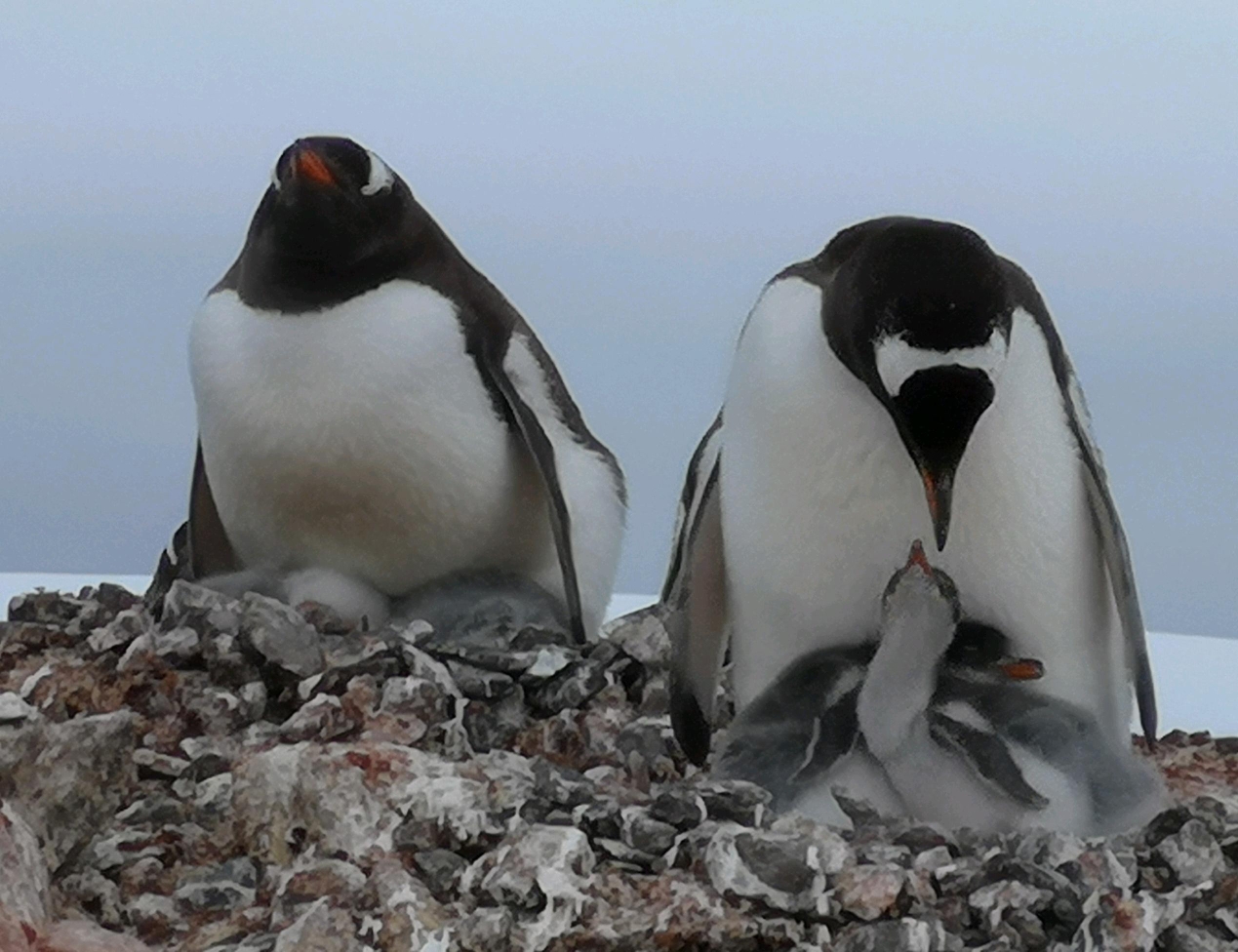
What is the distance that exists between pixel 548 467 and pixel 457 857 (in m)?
1.42

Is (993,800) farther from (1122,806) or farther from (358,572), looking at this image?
(358,572)

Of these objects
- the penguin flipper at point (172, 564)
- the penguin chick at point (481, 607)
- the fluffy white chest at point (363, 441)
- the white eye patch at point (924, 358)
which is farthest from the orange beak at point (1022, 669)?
the penguin flipper at point (172, 564)

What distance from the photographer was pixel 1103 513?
2.53 m

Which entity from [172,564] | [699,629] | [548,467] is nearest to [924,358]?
[699,629]

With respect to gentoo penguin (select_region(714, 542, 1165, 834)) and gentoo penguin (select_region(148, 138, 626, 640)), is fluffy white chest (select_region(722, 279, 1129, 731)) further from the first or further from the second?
gentoo penguin (select_region(148, 138, 626, 640))

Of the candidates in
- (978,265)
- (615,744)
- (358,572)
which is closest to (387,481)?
(358,572)

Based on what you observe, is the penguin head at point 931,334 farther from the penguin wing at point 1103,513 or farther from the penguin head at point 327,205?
the penguin head at point 327,205

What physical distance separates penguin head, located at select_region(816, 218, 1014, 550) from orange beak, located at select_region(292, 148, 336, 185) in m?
1.26

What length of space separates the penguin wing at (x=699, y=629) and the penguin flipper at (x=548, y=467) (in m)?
0.59

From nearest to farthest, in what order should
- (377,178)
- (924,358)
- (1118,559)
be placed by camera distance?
(924,358), (1118,559), (377,178)

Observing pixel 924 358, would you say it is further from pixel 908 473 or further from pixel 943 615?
pixel 943 615

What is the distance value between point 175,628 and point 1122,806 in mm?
1352

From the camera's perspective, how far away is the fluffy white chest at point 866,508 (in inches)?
93.4

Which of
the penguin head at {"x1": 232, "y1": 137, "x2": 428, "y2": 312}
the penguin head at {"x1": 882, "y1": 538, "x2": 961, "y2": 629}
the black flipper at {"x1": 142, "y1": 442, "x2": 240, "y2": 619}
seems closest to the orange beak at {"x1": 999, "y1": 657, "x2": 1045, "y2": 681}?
the penguin head at {"x1": 882, "y1": 538, "x2": 961, "y2": 629}
